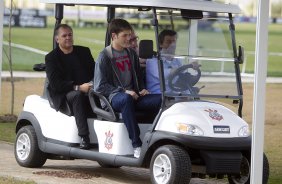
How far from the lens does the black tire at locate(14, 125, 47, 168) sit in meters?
10.9

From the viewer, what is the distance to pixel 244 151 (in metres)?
9.72

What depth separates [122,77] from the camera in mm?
10164

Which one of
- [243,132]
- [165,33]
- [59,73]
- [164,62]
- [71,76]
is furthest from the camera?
[71,76]

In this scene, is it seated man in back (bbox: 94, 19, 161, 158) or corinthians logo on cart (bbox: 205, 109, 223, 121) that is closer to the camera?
corinthians logo on cart (bbox: 205, 109, 223, 121)

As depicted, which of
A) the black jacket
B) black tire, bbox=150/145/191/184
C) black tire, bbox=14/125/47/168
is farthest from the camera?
black tire, bbox=14/125/47/168

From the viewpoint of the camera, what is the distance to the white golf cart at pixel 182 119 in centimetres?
939

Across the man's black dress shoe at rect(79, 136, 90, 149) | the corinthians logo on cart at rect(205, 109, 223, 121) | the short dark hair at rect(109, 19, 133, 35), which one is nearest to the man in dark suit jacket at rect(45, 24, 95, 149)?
the man's black dress shoe at rect(79, 136, 90, 149)

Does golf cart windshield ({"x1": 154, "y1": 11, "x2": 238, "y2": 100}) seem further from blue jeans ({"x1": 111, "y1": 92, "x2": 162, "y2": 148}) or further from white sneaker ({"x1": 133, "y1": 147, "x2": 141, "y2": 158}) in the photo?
white sneaker ({"x1": 133, "y1": 147, "x2": 141, "y2": 158})

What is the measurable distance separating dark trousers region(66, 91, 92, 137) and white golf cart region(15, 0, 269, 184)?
0.10 m

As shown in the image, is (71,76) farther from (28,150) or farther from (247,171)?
(247,171)

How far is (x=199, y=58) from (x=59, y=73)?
4.96 ft

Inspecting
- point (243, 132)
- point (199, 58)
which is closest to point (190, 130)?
point (243, 132)

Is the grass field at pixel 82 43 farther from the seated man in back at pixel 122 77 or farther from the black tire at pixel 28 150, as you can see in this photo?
the seated man in back at pixel 122 77

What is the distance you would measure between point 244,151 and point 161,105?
882 millimetres
